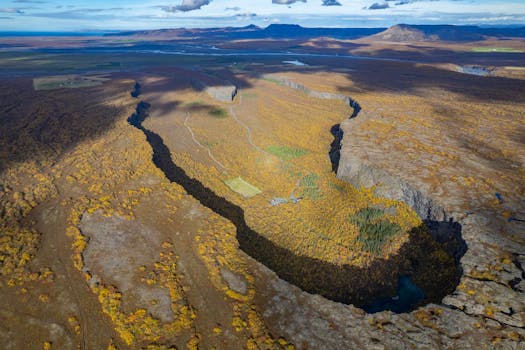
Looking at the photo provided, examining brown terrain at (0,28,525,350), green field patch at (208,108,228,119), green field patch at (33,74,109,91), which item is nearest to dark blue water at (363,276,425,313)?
brown terrain at (0,28,525,350)

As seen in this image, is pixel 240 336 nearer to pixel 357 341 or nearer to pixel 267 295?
pixel 267 295

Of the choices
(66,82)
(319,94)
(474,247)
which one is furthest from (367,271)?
(66,82)

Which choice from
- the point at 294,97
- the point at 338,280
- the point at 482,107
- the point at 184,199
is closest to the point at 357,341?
the point at 338,280

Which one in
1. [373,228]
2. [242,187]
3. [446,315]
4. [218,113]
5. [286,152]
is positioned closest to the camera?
[446,315]

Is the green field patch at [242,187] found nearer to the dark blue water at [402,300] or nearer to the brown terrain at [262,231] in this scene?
the brown terrain at [262,231]

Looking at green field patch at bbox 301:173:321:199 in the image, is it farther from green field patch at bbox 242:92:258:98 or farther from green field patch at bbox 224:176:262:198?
green field patch at bbox 242:92:258:98

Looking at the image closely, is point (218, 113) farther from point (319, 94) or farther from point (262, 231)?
point (262, 231)
